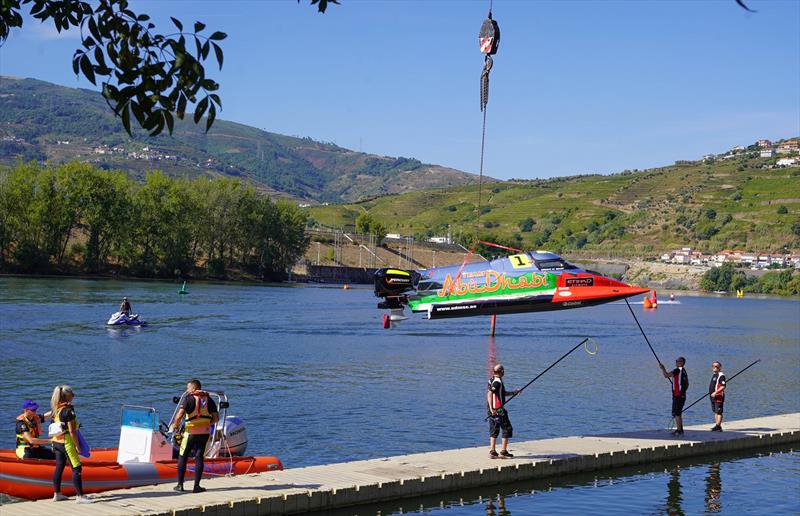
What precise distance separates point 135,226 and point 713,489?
124 m

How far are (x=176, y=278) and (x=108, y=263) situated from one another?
10.3 meters

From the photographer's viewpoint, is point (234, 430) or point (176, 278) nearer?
point (234, 430)

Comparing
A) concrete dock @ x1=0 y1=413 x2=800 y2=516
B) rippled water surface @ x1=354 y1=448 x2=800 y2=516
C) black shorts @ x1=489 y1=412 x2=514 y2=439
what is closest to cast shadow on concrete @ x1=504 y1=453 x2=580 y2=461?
concrete dock @ x1=0 y1=413 x2=800 y2=516

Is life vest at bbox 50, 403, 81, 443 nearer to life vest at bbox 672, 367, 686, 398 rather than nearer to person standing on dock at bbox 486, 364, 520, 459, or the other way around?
person standing on dock at bbox 486, 364, 520, 459

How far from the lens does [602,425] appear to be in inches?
1417

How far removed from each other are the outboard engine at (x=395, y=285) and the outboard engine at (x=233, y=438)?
551 cm

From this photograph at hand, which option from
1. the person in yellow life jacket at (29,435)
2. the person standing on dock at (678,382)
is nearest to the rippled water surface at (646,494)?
the person standing on dock at (678,382)

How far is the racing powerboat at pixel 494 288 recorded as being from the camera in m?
26.7

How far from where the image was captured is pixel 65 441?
17906mm

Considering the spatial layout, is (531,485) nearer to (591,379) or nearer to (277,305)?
(591,379)

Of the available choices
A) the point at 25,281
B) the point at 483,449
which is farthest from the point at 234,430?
the point at 25,281

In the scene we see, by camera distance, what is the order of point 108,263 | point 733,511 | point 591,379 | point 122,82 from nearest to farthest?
point 122,82 < point 733,511 < point 591,379 < point 108,263

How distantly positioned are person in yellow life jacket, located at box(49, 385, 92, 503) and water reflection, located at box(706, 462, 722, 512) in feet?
45.9

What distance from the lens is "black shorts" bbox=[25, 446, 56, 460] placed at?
779 inches
